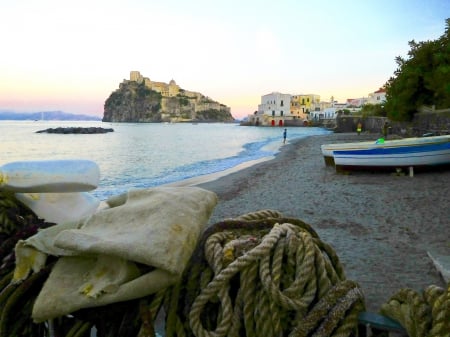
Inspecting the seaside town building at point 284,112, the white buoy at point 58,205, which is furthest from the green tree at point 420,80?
the seaside town building at point 284,112

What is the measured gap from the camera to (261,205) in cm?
1378

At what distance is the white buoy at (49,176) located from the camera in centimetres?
253

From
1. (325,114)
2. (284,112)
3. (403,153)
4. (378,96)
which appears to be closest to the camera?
(403,153)

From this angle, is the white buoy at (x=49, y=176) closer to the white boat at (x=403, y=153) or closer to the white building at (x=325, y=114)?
the white boat at (x=403, y=153)

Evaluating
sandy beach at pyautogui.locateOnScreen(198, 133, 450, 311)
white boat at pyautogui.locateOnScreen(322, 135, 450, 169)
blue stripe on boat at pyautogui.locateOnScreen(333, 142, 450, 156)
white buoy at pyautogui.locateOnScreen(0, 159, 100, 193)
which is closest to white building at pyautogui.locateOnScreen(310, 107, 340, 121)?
white boat at pyautogui.locateOnScreen(322, 135, 450, 169)

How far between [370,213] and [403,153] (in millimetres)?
7153

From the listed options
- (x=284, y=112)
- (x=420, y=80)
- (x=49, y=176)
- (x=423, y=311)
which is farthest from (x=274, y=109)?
(x=423, y=311)

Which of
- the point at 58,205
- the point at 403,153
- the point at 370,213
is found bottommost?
the point at 370,213

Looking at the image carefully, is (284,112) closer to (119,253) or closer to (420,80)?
(420,80)

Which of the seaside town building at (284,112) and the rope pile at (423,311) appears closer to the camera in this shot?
the rope pile at (423,311)

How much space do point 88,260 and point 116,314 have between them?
11.8 inches

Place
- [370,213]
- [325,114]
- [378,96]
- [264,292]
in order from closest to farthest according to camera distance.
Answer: [264,292] → [370,213] → [378,96] → [325,114]

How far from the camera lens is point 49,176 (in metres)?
2.59

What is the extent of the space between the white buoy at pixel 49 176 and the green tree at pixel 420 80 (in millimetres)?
34421
